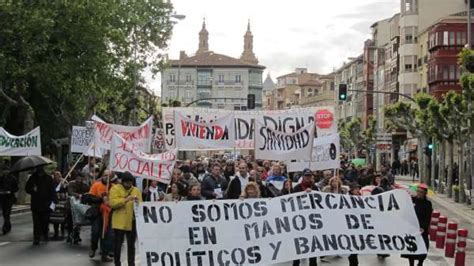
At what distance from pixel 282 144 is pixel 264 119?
212 cm

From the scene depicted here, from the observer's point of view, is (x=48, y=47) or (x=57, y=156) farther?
(x=57, y=156)

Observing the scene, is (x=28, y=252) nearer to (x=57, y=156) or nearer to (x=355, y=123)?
(x=57, y=156)

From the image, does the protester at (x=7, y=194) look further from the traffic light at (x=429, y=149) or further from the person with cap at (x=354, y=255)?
the traffic light at (x=429, y=149)

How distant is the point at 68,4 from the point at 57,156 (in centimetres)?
2300

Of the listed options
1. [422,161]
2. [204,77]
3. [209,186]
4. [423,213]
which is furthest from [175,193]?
[204,77]

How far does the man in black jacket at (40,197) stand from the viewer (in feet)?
62.1

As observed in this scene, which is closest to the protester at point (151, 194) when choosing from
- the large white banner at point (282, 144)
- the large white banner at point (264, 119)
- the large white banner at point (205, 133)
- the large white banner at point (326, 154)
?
the large white banner at point (205, 133)

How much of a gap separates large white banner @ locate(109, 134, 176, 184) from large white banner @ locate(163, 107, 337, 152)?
2.90 metres

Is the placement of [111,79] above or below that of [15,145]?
above

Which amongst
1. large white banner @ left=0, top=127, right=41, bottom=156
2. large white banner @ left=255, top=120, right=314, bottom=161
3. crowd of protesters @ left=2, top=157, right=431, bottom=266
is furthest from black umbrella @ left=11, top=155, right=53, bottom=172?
large white banner @ left=255, top=120, right=314, bottom=161

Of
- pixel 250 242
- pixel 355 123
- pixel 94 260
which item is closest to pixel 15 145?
pixel 94 260

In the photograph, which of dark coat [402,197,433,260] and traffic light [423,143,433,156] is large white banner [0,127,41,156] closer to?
dark coat [402,197,433,260]

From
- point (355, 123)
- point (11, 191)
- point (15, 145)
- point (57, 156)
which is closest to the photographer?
point (11, 191)

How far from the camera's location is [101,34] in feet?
109
